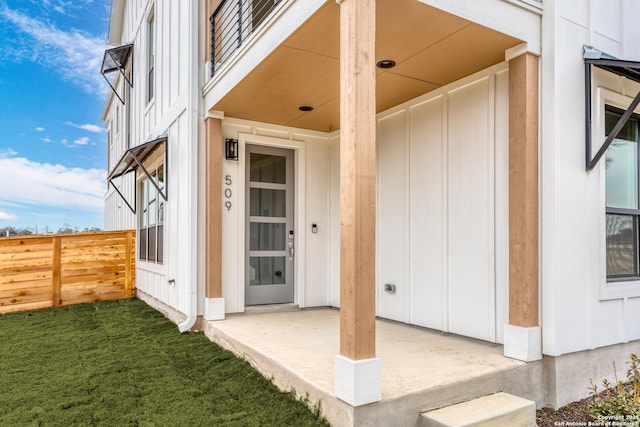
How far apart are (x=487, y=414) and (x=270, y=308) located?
11.1ft

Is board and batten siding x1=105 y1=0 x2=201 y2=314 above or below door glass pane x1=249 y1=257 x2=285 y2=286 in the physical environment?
above

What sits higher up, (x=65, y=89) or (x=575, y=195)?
(x=65, y=89)

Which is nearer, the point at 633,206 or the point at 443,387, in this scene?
the point at 443,387

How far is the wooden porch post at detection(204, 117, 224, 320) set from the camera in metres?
5.04

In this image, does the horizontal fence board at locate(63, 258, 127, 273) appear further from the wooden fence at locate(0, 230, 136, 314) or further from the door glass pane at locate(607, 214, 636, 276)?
the door glass pane at locate(607, 214, 636, 276)

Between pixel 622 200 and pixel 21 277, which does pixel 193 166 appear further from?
pixel 21 277

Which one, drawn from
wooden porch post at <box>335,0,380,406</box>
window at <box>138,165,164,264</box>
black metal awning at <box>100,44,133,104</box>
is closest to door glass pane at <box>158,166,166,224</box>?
window at <box>138,165,164,264</box>

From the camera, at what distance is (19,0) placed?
1950 centimetres

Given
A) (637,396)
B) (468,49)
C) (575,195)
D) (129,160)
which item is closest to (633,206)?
(575,195)

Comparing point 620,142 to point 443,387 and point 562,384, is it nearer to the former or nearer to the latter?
point 562,384

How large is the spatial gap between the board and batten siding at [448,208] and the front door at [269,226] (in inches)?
54.7

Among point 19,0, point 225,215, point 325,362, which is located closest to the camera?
point 325,362

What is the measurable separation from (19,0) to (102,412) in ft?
77.2

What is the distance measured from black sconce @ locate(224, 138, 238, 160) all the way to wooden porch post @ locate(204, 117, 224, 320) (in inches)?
6.1
